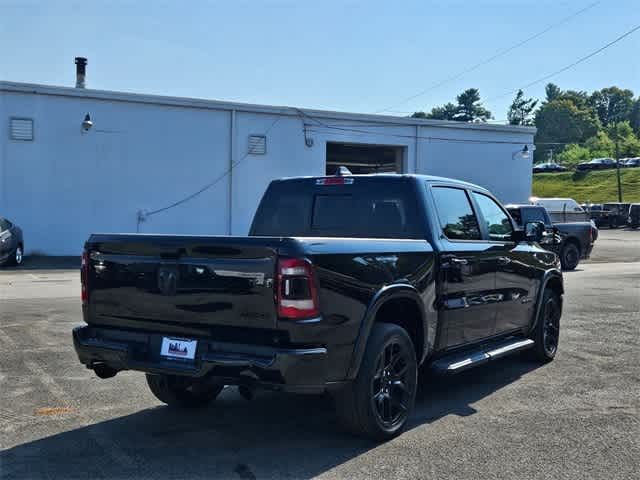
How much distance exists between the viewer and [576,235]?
19562 mm

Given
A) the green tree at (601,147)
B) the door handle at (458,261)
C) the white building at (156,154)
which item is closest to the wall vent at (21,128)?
the white building at (156,154)

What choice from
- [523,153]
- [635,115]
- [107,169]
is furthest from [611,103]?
[107,169]

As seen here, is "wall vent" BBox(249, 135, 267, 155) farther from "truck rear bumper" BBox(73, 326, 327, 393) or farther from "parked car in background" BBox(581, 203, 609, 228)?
"parked car in background" BBox(581, 203, 609, 228)

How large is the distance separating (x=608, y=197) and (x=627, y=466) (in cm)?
7031

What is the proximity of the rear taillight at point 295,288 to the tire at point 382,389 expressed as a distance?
2.30 feet

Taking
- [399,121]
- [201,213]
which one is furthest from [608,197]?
[201,213]

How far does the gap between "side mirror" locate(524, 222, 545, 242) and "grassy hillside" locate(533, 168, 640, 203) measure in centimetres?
6457

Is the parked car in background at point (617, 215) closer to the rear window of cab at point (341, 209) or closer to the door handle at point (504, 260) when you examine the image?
the door handle at point (504, 260)

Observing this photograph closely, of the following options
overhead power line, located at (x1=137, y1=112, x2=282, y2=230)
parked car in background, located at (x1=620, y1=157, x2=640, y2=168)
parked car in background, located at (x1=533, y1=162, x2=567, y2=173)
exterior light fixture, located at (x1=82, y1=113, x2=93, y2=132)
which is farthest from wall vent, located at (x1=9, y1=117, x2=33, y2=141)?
parked car in background, located at (x1=533, y1=162, x2=567, y2=173)

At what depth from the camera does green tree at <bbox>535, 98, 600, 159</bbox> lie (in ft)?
486

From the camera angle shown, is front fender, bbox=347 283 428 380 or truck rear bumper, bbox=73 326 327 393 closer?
truck rear bumper, bbox=73 326 327 393

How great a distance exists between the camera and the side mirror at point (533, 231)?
6.95 m

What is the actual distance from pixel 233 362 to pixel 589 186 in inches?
3097

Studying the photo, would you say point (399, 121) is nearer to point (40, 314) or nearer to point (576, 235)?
point (576, 235)
